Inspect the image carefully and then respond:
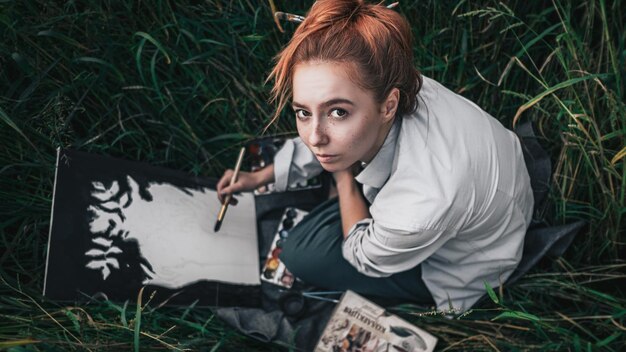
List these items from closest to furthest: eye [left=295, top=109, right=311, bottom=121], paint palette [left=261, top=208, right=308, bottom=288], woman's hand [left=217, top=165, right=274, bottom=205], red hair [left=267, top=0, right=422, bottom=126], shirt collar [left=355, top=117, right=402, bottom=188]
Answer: red hair [left=267, top=0, right=422, bottom=126]
eye [left=295, top=109, right=311, bottom=121]
shirt collar [left=355, top=117, right=402, bottom=188]
woman's hand [left=217, top=165, right=274, bottom=205]
paint palette [left=261, top=208, right=308, bottom=288]

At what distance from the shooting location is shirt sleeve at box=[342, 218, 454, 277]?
1.56 m

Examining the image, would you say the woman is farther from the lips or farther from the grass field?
the grass field

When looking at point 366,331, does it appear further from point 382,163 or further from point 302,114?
point 302,114

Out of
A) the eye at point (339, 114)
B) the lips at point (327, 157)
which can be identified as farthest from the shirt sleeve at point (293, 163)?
the eye at point (339, 114)

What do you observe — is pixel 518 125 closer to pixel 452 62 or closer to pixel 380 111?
pixel 452 62

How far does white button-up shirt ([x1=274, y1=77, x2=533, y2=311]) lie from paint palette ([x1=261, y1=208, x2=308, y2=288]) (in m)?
0.46

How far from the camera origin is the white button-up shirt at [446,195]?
4.93ft

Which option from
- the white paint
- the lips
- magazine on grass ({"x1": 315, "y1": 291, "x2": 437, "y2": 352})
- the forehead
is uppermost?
the forehead

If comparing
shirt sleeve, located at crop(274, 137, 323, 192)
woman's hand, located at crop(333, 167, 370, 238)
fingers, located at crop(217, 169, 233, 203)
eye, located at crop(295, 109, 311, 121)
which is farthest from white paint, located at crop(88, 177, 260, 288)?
eye, located at crop(295, 109, 311, 121)

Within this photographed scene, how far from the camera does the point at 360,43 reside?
1414mm

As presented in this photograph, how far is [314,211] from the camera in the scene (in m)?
2.27

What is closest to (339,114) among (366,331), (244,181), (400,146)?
(400,146)

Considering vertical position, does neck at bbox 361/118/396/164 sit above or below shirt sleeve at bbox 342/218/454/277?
above

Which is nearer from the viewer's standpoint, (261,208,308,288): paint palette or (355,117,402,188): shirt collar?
(355,117,402,188): shirt collar
